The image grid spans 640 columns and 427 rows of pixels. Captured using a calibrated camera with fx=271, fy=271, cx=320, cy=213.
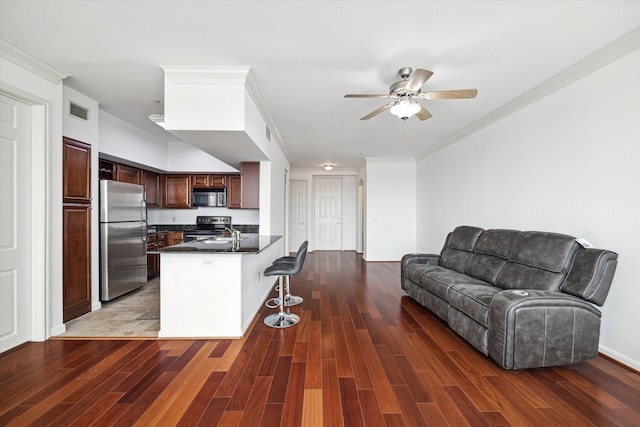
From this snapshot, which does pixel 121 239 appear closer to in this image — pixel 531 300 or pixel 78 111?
pixel 78 111

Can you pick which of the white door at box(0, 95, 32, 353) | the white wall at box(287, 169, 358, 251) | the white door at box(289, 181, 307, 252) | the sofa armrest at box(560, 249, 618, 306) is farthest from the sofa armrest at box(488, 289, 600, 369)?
the white door at box(289, 181, 307, 252)

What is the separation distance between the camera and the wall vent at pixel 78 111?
300 centimetres

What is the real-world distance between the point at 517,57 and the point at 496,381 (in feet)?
8.85

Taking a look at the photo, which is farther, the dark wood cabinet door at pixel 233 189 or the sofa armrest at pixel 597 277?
the dark wood cabinet door at pixel 233 189

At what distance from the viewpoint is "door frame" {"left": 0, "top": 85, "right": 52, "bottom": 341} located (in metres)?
2.54

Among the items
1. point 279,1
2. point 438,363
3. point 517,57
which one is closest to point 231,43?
point 279,1

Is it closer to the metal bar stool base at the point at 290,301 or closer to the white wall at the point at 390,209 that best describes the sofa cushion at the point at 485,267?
the metal bar stool base at the point at 290,301

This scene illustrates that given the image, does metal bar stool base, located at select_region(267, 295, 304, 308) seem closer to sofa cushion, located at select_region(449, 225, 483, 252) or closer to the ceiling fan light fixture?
sofa cushion, located at select_region(449, 225, 483, 252)

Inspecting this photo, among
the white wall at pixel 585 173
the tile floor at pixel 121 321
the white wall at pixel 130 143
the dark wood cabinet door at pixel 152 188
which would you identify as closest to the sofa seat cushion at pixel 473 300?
the white wall at pixel 585 173

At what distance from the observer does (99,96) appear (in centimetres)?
321

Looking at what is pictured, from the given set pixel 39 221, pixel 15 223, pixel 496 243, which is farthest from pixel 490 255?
pixel 15 223

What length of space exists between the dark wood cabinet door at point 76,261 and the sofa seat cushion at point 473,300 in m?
4.08

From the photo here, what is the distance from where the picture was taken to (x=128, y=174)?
180 inches

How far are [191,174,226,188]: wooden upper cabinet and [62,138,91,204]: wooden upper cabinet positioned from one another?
2340 millimetres
